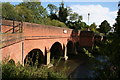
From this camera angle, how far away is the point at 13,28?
281 inches

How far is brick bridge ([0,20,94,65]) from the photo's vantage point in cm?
585

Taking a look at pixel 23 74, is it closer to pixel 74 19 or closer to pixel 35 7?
pixel 35 7

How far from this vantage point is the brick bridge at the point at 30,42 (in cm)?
585

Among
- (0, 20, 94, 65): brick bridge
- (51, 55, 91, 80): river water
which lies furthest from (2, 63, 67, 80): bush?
(51, 55, 91, 80): river water

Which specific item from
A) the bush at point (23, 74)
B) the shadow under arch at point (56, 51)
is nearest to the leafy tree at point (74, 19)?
the shadow under arch at point (56, 51)

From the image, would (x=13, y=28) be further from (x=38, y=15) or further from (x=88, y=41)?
(x=38, y=15)

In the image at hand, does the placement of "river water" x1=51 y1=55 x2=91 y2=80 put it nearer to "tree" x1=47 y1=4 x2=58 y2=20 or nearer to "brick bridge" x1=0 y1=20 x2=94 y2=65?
"brick bridge" x1=0 y1=20 x2=94 y2=65

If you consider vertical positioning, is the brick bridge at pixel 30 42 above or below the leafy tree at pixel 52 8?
below

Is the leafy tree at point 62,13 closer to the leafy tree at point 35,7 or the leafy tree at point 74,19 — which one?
the leafy tree at point 74,19

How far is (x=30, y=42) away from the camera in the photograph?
10375 mm

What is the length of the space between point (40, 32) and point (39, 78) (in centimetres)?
862

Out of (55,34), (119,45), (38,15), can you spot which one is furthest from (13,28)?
(38,15)

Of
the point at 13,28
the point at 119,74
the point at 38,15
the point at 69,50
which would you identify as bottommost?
the point at 69,50

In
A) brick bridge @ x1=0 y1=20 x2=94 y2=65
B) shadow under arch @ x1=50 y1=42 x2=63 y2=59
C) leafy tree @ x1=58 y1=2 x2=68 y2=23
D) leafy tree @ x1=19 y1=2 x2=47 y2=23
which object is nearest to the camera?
brick bridge @ x1=0 y1=20 x2=94 y2=65
